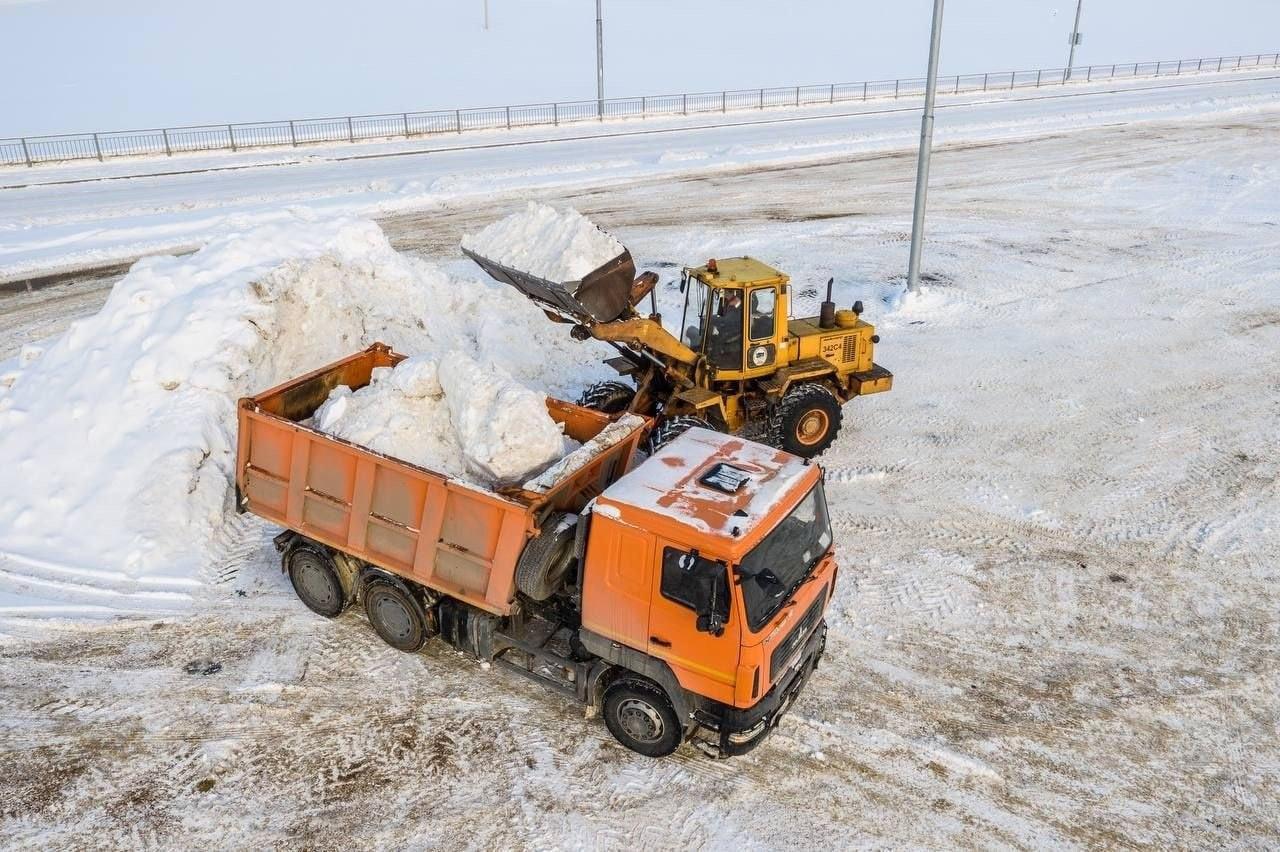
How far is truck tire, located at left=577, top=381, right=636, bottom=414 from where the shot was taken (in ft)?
38.1

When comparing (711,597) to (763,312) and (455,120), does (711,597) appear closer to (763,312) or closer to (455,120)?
(763,312)

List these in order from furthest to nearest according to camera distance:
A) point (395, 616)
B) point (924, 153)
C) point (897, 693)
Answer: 1. point (924, 153)
2. point (395, 616)
3. point (897, 693)

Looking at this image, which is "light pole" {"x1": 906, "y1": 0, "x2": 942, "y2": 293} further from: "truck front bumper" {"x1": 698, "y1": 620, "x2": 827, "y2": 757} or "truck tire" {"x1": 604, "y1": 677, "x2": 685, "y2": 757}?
"truck tire" {"x1": 604, "y1": 677, "x2": 685, "y2": 757}

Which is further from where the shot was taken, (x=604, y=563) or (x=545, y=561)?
(x=545, y=561)

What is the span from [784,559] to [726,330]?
475 cm

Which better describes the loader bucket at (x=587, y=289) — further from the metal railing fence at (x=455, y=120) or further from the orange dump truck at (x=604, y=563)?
the metal railing fence at (x=455, y=120)

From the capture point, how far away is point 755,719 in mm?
6887

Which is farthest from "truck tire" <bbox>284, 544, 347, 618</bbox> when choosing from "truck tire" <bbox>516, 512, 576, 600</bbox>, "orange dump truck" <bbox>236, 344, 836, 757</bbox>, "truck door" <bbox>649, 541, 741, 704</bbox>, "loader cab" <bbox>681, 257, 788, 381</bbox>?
"loader cab" <bbox>681, 257, 788, 381</bbox>

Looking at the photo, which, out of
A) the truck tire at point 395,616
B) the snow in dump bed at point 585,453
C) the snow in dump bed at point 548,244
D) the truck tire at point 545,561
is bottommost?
the truck tire at point 395,616

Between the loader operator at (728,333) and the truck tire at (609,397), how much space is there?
1246mm

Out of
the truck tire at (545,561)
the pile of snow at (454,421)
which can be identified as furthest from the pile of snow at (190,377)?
the truck tire at (545,561)

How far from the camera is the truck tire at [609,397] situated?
38.1 feet

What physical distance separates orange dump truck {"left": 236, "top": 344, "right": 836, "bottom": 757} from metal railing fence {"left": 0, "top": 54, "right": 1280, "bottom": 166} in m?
26.8

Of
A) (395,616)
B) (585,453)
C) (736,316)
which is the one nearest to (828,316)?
(736,316)
